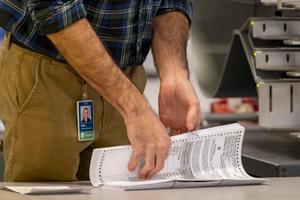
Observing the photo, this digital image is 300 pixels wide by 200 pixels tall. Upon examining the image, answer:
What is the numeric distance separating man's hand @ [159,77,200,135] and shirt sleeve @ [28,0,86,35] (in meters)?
0.34

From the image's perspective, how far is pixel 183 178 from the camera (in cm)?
156

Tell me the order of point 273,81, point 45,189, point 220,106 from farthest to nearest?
point 220,106 < point 273,81 < point 45,189

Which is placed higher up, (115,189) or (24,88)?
(24,88)

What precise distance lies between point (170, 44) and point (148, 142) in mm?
414

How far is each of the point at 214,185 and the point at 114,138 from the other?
38 cm

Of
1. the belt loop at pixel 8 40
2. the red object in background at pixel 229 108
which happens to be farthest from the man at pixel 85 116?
the red object in background at pixel 229 108

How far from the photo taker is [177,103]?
1804 millimetres

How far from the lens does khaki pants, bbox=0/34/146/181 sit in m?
1.70

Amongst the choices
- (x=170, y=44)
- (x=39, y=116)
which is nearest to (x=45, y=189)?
(x=39, y=116)

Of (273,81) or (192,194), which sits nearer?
(192,194)

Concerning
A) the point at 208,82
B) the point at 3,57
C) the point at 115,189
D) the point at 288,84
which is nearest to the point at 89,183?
the point at 115,189

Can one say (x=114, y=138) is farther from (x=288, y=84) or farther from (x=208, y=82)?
(x=208, y=82)

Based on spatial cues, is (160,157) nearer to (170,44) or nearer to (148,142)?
(148,142)

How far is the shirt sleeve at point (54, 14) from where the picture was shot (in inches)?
59.9
